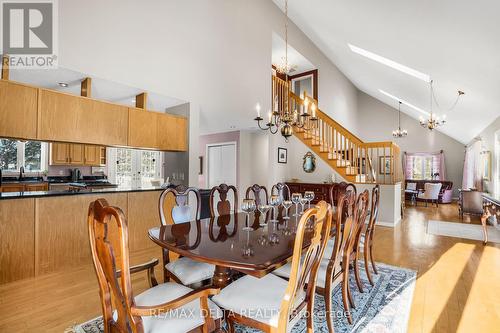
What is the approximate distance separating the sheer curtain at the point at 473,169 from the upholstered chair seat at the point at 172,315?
848 centimetres

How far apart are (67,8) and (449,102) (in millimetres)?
7850

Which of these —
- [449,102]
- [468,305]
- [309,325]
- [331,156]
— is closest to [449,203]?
[449,102]

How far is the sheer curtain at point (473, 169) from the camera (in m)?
7.16

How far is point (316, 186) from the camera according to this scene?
6305 millimetres

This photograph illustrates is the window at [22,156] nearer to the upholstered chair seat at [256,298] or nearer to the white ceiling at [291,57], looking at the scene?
the upholstered chair seat at [256,298]

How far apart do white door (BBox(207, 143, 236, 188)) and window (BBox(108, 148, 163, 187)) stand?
5.37 ft

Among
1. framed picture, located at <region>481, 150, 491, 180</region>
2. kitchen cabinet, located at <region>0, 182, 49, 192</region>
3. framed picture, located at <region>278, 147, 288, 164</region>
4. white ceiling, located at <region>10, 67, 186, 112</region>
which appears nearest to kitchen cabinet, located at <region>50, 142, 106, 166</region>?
kitchen cabinet, located at <region>0, 182, 49, 192</region>


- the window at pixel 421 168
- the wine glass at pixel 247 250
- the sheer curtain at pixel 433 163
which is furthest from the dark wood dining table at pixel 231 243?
the window at pixel 421 168

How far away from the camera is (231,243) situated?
174cm

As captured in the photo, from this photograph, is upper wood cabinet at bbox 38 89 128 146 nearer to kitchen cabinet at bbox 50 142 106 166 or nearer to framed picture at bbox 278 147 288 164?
kitchen cabinet at bbox 50 142 106 166

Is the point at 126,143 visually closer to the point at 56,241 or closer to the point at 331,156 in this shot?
the point at 56,241

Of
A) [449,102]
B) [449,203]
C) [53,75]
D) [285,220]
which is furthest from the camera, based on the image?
[449,203]

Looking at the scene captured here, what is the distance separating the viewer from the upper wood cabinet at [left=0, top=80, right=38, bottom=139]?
2.76 meters

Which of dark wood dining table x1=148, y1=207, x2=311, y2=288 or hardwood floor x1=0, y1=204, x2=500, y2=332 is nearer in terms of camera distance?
dark wood dining table x1=148, y1=207, x2=311, y2=288
